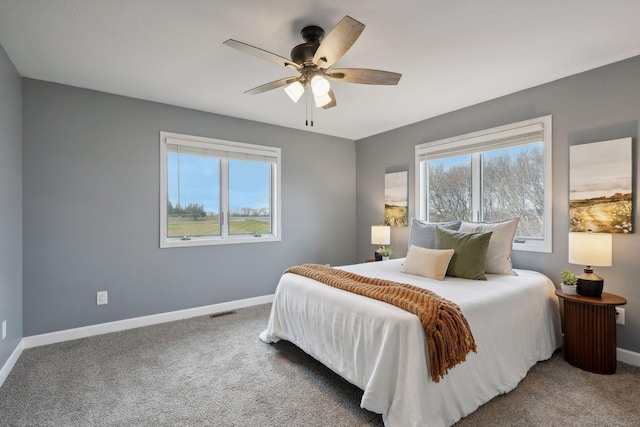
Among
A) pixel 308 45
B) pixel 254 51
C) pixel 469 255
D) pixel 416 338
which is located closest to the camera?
pixel 416 338

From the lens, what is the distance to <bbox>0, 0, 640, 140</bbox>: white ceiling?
1.86 m

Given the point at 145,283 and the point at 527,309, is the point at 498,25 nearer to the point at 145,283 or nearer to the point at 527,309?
the point at 527,309

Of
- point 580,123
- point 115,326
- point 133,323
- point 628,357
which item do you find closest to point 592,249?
point 628,357

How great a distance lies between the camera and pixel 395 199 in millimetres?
4363

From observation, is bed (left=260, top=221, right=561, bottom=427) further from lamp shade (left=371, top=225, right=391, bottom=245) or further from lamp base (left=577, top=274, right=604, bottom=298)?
lamp shade (left=371, top=225, right=391, bottom=245)

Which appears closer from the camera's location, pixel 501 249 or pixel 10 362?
pixel 10 362

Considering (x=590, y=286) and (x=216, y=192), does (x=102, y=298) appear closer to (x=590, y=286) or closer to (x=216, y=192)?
(x=216, y=192)

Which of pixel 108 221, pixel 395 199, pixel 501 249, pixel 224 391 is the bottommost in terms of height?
pixel 224 391

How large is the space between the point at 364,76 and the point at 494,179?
84.5 inches

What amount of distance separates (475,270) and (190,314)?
10.0 ft

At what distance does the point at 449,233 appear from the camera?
2867 millimetres

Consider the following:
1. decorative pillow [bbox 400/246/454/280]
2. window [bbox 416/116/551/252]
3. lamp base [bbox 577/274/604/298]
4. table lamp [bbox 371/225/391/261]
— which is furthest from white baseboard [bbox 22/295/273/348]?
lamp base [bbox 577/274/604/298]

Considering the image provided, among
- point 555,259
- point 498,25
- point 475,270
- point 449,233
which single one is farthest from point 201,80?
point 555,259

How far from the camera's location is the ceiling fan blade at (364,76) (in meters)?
2.05
